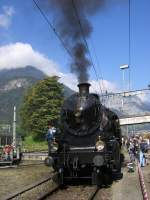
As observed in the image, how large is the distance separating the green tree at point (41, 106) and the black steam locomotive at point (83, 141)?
62591 millimetres

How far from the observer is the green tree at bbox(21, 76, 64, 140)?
8088 centimetres

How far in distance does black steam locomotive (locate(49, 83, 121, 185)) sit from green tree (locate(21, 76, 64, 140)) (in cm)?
6259

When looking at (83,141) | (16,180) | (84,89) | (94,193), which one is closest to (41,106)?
(16,180)

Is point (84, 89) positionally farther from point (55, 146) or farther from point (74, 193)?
point (74, 193)

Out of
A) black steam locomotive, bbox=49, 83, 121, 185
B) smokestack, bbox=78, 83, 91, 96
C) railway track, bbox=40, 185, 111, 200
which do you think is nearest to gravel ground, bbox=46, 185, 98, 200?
railway track, bbox=40, 185, 111, 200

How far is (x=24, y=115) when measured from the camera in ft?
287

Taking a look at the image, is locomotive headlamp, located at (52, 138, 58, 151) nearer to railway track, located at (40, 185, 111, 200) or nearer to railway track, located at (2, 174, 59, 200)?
railway track, located at (2, 174, 59, 200)

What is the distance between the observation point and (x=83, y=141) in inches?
644

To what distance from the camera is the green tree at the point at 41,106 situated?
8088 centimetres

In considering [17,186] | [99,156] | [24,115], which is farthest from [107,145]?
[24,115]

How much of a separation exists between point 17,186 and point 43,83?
69.9 meters

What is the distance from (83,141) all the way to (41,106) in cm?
6733

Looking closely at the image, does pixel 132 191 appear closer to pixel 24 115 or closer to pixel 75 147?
pixel 75 147

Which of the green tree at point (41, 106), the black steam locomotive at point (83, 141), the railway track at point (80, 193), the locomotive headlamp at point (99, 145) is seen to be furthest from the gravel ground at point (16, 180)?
the green tree at point (41, 106)
